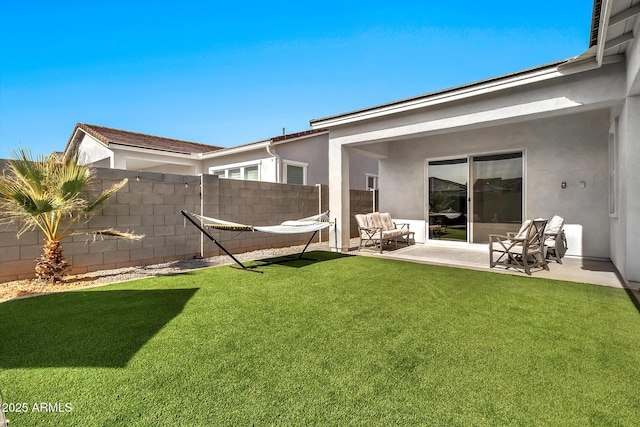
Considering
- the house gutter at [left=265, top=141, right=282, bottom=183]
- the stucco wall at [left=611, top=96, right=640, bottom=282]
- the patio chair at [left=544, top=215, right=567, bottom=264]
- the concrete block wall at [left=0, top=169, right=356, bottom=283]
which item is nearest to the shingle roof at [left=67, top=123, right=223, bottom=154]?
the house gutter at [left=265, top=141, right=282, bottom=183]

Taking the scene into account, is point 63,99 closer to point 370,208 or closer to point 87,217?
point 87,217

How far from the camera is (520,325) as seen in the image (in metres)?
2.98

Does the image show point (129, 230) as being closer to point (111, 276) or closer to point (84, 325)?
point (111, 276)

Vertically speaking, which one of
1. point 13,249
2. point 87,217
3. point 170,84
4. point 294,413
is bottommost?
point 294,413

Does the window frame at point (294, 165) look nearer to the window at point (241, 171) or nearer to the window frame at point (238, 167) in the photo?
the window frame at point (238, 167)

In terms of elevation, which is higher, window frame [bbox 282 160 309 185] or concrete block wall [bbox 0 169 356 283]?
window frame [bbox 282 160 309 185]

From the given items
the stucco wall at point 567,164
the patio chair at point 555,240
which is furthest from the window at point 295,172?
the patio chair at point 555,240

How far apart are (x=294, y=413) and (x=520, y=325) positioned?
2492 millimetres

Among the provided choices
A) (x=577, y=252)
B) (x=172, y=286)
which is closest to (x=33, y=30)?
(x=172, y=286)

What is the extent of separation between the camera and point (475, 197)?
25.8ft

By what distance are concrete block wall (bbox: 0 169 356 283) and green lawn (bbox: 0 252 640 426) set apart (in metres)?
1.25

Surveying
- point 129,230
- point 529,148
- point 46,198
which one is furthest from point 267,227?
point 529,148

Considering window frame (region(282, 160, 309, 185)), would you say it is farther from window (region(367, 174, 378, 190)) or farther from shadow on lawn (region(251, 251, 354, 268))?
shadow on lawn (region(251, 251, 354, 268))

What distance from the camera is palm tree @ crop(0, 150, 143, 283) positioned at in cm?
412
